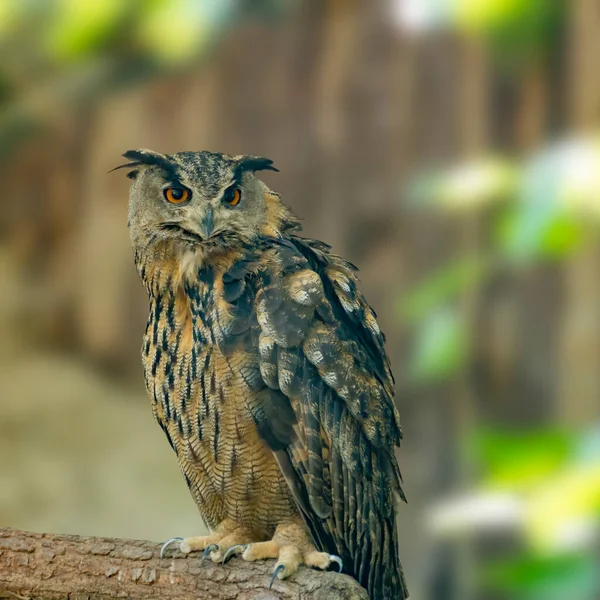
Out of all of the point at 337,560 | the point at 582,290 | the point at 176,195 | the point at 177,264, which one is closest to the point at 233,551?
the point at 337,560

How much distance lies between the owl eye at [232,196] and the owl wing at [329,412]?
0.10 metres

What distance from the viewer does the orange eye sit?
137cm

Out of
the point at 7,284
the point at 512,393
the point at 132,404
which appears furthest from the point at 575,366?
the point at 7,284

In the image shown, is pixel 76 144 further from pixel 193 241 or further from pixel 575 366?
pixel 193 241

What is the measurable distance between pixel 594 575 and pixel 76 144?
8.05 ft

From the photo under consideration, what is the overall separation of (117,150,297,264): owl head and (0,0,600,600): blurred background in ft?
5.18

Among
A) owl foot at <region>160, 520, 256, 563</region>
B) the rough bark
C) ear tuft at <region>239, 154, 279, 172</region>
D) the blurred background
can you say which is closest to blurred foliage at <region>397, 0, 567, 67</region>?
the blurred background

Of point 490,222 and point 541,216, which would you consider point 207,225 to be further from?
point 490,222

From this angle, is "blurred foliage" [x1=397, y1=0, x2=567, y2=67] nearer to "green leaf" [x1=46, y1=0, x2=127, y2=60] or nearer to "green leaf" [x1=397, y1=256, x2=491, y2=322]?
"green leaf" [x1=397, y1=256, x2=491, y2=322]

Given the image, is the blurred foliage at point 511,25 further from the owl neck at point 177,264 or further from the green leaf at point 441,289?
the owl neck at point 177,264

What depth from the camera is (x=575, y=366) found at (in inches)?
114

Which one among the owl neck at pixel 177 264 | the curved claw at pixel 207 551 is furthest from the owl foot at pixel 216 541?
the owl neck at pixel 177 264

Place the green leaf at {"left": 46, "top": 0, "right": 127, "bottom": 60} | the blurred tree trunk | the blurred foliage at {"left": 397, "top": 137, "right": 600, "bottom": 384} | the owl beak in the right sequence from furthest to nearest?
the green leaf at {"left": 46, "top": 0, "right": 127, "bottom": 60} < the blurred tree trunk < the blurred foliage at {"left": 397, "top": 137, "right": 600, "bottom": 384} < the owl beak

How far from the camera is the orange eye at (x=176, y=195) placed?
4.50ft
